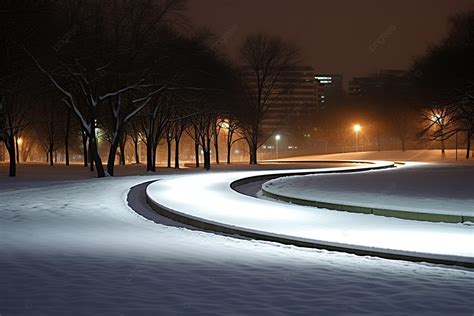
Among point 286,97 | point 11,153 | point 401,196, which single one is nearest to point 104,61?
point 11,153

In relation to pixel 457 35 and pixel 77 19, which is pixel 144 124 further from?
pixel 457 35

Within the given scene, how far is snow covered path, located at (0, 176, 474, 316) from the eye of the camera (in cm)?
648

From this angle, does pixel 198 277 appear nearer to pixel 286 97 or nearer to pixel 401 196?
pixel 401 196

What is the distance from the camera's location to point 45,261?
9180 millimetres

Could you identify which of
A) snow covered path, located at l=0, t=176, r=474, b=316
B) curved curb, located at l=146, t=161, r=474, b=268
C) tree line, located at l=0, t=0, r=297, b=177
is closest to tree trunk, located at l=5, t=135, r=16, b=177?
tree line, located at l=0, t=0, r=297, b=177

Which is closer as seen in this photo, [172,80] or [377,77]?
[172,80]

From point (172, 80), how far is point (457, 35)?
2509cm

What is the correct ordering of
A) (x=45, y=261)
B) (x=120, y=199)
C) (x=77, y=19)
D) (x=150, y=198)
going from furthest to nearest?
(x=77, y=19)
(x=120, y=199)
(x=150, y=198)
(x=45, y=261)

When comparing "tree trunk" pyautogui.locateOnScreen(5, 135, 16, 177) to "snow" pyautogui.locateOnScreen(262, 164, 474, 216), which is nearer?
"snow" pyautogui.locateOnScreen(262, 164, 474, 216)

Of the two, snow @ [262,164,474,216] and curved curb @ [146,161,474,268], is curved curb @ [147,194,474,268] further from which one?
snow @ [262,164,474,216]

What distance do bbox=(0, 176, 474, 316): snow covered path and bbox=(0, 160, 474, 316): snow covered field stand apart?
13 mm

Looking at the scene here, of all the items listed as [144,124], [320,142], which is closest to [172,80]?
[144,124]

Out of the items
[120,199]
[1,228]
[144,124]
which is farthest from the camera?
[144,124]

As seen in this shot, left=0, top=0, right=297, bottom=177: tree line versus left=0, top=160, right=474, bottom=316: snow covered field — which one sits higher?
left=0, top=0, right=297, bottom=177: tree line
